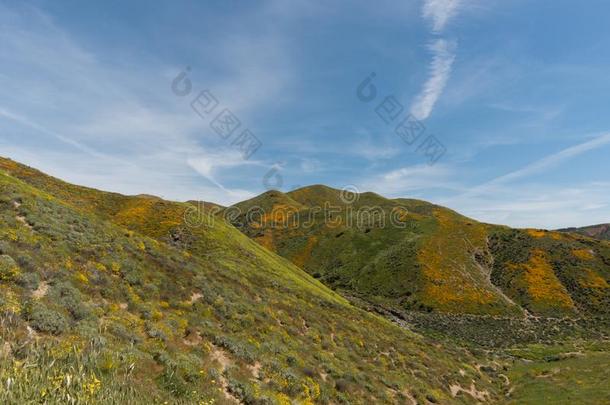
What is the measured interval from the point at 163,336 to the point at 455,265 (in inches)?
2889

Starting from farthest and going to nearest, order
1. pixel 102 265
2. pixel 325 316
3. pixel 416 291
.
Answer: pixel 416 291 → pixel 325 316 → pixel 102 265

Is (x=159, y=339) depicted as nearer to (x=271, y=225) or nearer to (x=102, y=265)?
(x=102, y=265)

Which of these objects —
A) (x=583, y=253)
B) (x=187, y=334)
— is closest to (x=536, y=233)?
(x=583, y=253)

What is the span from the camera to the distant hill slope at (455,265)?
209 ft

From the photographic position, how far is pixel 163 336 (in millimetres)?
12992

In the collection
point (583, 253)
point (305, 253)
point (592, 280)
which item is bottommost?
point (305, 253)

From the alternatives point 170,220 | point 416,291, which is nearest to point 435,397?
point 170,220

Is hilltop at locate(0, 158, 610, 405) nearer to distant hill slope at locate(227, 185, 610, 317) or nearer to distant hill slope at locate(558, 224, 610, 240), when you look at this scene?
distant hill slope at locate(227, 185, 610, 317)

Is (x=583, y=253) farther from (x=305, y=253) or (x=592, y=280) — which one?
(x=305, y=253)

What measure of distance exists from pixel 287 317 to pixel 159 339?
1228cm

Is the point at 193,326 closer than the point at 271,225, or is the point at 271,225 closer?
the point at 193,326

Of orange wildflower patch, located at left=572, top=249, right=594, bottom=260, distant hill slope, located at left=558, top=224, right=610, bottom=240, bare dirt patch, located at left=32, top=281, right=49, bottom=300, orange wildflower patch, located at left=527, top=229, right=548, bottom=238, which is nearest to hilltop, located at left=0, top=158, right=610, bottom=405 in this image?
bare dirt patch, located at left=32, top=281, right=49, bottom=300

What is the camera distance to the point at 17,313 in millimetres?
9828

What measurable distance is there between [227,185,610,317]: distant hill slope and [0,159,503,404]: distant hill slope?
1461 inches
